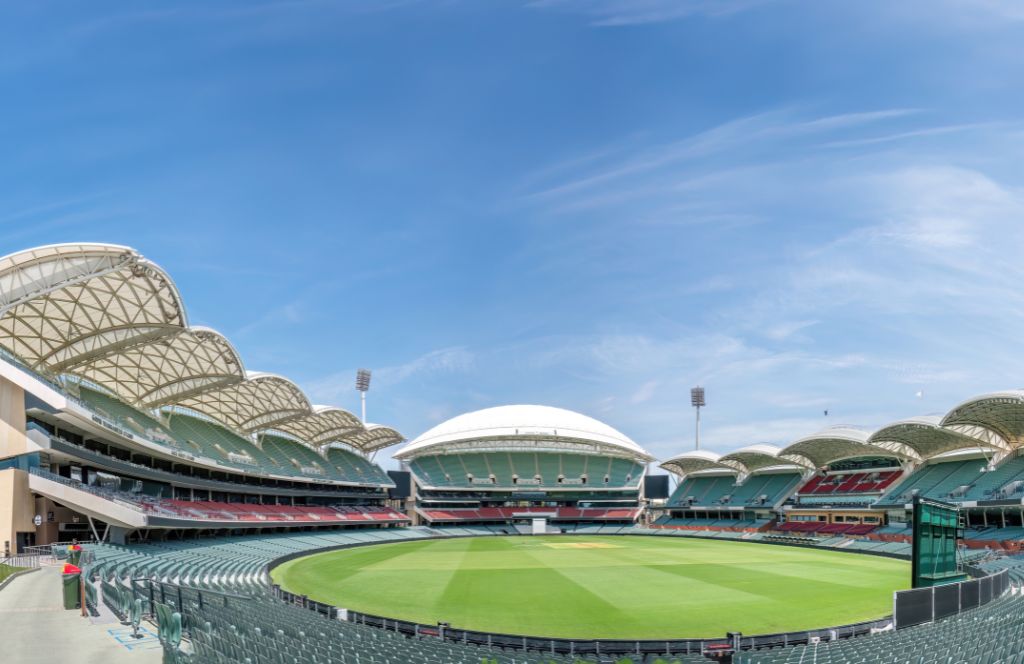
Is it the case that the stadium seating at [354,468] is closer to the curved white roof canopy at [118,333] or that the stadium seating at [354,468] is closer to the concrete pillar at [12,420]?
the curved white roof canopy at [118,333]

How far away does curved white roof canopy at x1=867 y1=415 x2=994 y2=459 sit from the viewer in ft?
203

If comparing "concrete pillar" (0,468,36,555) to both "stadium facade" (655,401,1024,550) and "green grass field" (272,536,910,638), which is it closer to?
"green grass field" (272,536,910,638)

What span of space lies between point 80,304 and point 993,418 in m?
70.4

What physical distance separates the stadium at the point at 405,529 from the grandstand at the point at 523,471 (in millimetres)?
527

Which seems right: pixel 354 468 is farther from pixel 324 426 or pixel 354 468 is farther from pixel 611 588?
pixel 611 588

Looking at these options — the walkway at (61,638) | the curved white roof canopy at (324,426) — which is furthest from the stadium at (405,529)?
the curved white roof canopy at (324,426)

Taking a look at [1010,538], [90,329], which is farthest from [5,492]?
[1010,538]

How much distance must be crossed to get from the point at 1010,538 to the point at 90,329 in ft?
231

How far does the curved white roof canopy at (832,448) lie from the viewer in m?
72.6

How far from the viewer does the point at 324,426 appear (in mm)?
84250

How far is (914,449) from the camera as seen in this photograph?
71.2 meters

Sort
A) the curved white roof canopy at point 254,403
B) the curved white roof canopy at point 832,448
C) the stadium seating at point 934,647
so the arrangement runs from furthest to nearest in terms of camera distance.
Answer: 1. the curved white roof canopy at point 832,448
2. the curved white roof canopy at point 254,403
3. the stadium seating at point 934,647

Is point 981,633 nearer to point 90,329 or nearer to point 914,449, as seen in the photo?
point 90,329

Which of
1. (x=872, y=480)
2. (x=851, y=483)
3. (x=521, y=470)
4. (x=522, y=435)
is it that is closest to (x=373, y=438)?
(x=522, y=435)
